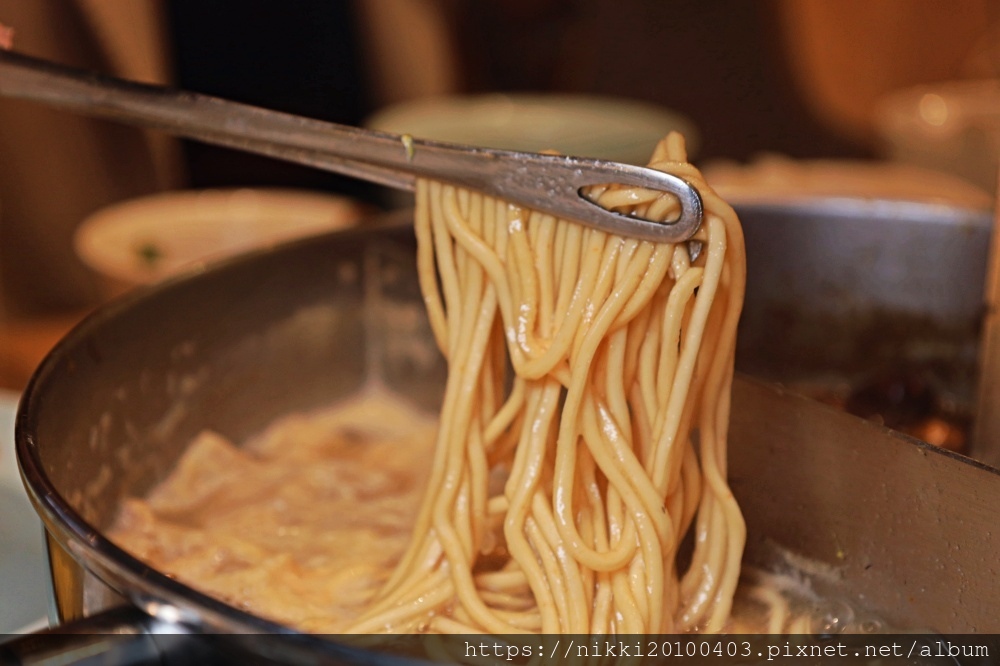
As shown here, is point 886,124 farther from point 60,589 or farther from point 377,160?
point 60,589

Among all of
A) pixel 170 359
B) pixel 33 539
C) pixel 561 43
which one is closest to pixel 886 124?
pixel 561 43

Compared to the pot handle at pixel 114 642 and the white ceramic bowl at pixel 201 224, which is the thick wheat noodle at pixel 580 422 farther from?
the white ceramic bowl at pixel 201 224

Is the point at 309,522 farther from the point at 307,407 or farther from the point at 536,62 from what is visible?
the point at 536,62

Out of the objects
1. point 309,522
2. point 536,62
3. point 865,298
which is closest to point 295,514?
point 309,522

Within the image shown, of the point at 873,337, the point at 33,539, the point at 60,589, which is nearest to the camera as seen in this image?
the point at 60,589

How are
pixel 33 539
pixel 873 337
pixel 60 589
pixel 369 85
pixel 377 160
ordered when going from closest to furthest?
pixel 60 589 < pixel 377 160 < pixel 33 539 < pixel 873 337 < pixel 369 85

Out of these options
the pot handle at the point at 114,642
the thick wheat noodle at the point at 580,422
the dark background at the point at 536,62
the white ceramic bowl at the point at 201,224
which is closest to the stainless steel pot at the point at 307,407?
the pot handle at the point at 114,642

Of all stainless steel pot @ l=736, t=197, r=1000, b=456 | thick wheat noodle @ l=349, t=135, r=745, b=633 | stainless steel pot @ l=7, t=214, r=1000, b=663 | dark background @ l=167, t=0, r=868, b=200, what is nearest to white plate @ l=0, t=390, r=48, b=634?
stainless steel pot @ l=7, t=214, r=1000, b=663
